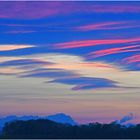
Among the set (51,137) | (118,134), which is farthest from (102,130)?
(51,137)

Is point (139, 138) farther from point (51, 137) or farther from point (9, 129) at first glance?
point (9, 129)

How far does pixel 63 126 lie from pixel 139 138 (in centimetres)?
271

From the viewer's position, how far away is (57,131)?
19.4 meters

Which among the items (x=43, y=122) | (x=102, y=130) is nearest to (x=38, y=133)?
(x=43, y=122)

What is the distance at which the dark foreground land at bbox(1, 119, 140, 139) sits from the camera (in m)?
19.4

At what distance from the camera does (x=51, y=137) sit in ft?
63.1

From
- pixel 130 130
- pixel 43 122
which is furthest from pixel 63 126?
pixel 130 130

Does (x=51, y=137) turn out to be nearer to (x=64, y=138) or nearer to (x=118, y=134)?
(x=64, y=138)

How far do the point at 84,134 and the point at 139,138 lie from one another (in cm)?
198

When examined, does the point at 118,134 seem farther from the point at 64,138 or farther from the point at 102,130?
the point at 64,138

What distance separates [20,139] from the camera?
19.3 meters

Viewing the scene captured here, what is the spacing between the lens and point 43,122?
765 inches

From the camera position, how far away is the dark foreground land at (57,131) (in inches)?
763

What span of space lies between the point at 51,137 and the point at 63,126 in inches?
40.0
